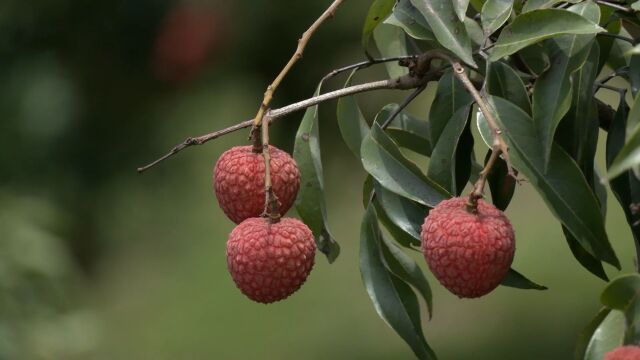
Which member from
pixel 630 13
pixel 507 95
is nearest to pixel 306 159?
pixel 507 95

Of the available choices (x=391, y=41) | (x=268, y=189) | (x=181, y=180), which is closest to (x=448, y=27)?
(x=268, y=189)

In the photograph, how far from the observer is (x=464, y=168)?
1.23m

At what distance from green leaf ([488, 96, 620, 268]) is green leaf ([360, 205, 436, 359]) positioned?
225 millimetres

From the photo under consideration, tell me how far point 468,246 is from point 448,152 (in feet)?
0.59

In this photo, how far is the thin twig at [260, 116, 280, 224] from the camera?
1083 mm

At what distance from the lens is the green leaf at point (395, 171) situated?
3.77 ft

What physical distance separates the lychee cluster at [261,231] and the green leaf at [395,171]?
76mm

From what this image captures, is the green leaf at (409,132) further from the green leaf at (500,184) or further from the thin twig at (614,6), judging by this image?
the thin twig at (614,6)

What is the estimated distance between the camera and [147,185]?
4.16m

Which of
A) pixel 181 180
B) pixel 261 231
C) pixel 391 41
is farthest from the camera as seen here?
pixel 181 180

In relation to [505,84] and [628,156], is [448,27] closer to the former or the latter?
[505,84]

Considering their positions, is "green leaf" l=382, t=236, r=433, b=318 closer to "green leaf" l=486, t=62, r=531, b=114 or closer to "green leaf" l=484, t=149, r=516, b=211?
"green leaf" l=484, t=149, r=516, b=211

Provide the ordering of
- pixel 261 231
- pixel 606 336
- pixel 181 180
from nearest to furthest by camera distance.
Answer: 1. pixel 606 336
2. pixel 261 231
3. pixel 181 180

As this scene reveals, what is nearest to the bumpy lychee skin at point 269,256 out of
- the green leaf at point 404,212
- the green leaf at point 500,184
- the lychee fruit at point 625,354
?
the green leaf at point 404,212
